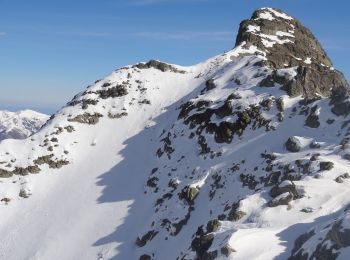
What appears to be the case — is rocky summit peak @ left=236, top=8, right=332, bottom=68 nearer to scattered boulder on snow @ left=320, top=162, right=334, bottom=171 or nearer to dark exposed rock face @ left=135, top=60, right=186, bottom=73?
dark exposed rock face @ left=135, top=60, right=186, bottom=73

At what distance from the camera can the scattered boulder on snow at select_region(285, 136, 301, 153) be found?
60466mm

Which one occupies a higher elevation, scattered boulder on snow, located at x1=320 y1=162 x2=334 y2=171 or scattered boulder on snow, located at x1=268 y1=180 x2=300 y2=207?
scattered boulder on snow, located at x1=320 y1=162 x2=334 y2=171

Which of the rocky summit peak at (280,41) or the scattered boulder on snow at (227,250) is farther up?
the rocky summit peak at (280,41)

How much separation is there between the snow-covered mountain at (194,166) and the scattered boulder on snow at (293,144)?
142 millimetres

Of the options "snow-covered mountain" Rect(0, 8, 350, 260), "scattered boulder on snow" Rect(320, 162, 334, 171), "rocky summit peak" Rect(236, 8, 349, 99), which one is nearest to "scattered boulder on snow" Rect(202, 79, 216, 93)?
"snow-covered mountain" Rect(0, 8, 350, 260)

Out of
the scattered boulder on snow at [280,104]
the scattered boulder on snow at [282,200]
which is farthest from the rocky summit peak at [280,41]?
the scattered boulder on snow at [282,200]

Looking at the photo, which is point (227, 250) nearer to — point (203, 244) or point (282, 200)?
point (203, 244)

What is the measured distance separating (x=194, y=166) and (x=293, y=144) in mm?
17096

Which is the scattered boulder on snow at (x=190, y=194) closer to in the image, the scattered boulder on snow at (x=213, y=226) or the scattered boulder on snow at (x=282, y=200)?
the scattered boulder on snow at (x=213, y=226)

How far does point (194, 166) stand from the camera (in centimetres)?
7212

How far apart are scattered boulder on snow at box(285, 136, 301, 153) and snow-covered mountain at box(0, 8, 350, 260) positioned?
142 mm

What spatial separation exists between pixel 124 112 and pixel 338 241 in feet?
219

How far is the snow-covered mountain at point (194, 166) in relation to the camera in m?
47.8

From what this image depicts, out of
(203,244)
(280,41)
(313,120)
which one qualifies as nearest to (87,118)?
(280,41)
